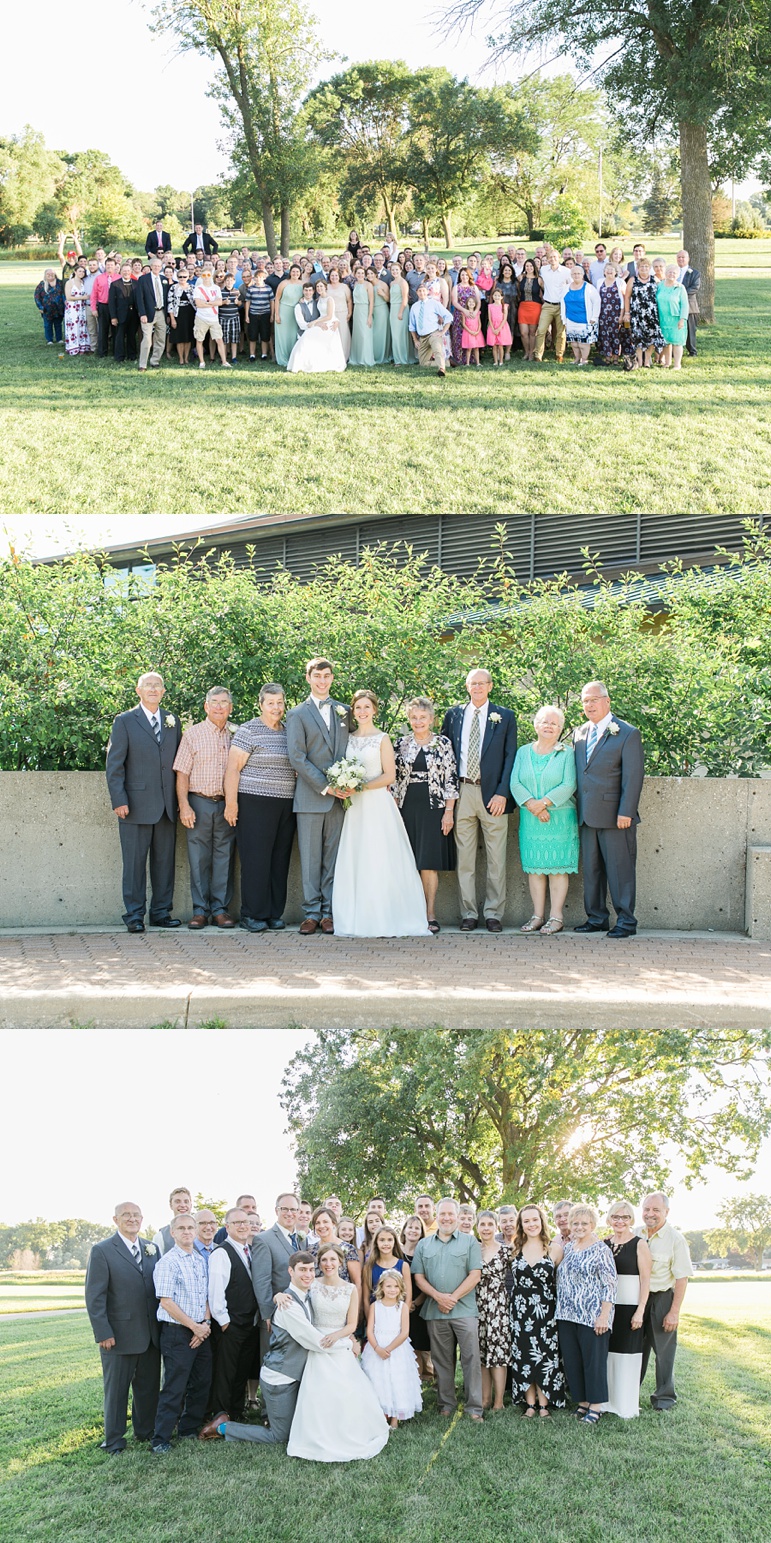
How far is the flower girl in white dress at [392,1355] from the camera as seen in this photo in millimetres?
6730

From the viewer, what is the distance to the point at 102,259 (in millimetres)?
14797

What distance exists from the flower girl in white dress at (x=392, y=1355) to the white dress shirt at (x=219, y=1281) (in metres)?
0.76

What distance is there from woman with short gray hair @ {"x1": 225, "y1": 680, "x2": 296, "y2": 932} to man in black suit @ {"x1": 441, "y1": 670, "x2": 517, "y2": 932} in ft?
3.83

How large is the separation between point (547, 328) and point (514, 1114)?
10438 millimetres

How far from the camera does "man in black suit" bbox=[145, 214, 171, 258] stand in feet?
47.5

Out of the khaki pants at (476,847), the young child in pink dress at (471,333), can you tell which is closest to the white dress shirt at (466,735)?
the khaki pants at (476,847)

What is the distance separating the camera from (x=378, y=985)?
684 cm

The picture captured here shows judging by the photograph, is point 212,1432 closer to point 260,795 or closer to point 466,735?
point 260,795

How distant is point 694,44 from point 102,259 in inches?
281

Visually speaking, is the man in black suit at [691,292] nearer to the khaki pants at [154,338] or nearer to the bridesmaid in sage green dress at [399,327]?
the bridesmaid in sage green dress at [399,327]

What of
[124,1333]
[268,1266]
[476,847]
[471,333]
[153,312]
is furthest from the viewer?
[471,333]

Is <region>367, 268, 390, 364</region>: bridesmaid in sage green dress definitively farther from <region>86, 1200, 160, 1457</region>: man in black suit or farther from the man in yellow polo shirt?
<region>86, 1200, 160, 1457</region>: man in black suit

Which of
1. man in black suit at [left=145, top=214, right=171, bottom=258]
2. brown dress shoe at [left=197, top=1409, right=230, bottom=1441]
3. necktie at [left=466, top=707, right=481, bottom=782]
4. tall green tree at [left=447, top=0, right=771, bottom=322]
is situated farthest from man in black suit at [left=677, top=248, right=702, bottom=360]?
brown dress shoe at [left=197, top=1409, right=230, bottom=1441]

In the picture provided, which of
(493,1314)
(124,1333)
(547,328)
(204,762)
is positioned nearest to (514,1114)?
(493,1314)
